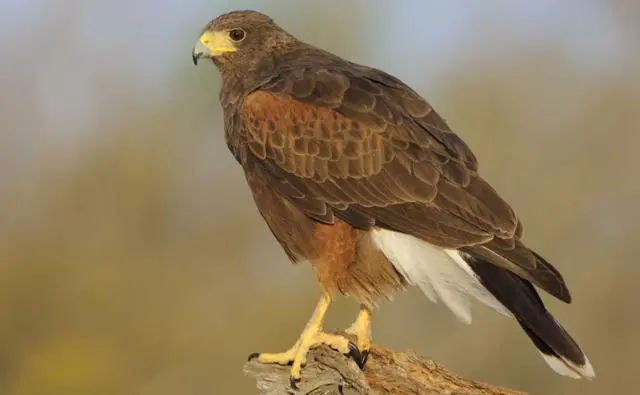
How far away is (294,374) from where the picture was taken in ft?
18.8

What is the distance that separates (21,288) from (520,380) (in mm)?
6696

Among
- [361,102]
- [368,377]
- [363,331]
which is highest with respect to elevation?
[361,102]

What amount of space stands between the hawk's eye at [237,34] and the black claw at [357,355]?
2251mm

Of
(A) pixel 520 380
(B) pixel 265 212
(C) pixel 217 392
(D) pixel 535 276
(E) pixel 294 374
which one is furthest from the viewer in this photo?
(C) pixel 217 392

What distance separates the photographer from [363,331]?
20.0ft

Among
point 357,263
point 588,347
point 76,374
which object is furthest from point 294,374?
point 76,374

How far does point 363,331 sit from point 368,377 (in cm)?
41

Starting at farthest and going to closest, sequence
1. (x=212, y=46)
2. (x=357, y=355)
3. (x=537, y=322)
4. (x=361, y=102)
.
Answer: (x=212, y=46)
(x=361, y=102)
(x=357, y=355)
(x=537, y=322)

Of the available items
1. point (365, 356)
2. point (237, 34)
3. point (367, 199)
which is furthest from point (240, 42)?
point (365, 356)

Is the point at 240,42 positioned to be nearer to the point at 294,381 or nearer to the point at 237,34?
the point at 237,34

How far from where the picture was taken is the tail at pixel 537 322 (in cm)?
532

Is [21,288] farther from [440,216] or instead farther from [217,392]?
[440,216]

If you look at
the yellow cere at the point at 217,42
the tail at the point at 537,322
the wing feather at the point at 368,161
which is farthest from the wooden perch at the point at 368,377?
the yellow cere at the point at 217,42

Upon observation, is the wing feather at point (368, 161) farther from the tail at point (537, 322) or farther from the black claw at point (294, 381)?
the black claw at point (294, 381)
